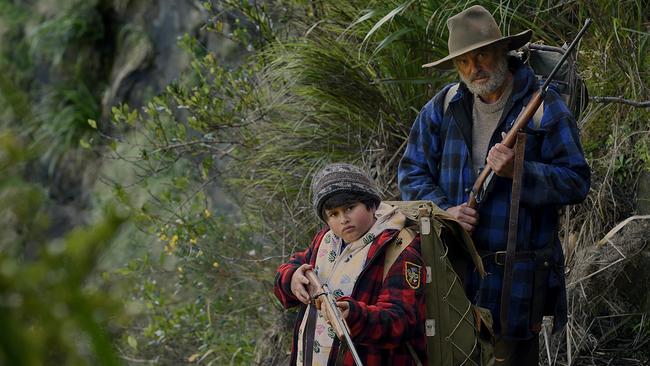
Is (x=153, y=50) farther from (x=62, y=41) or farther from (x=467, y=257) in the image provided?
(x=467, y=257)

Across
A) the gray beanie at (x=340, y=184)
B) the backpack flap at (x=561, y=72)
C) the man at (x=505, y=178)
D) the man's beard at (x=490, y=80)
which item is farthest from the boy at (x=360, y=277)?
the backpack flap at (x=561, y=72)

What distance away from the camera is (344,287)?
3.17 m

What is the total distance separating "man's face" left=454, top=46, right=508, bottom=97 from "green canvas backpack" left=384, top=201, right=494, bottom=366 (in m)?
0.58

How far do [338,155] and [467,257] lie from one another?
231cm

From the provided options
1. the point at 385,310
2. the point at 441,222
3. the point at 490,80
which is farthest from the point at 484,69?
the point at 385,310

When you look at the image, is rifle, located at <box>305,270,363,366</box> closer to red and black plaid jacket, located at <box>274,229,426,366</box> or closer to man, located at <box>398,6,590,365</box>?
red and black plaid jacket, located at <box>274,229,426,366</box>

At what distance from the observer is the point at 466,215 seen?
3555 mm

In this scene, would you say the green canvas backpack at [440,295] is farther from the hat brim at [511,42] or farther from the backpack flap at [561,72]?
the backpack flap at [561,72]

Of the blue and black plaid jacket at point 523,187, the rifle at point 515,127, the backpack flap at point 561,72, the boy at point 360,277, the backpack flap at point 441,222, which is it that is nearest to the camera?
the boy at point 360,277

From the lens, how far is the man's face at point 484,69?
3633mm

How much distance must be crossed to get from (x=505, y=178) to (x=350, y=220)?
704mm

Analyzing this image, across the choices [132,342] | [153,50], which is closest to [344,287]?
[132,342]

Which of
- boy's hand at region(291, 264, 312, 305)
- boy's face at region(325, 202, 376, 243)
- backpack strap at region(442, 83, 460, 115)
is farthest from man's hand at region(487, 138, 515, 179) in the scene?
boy's hand at region(291, 264, 312, 305)

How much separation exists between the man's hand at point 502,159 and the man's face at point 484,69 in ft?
0.87
